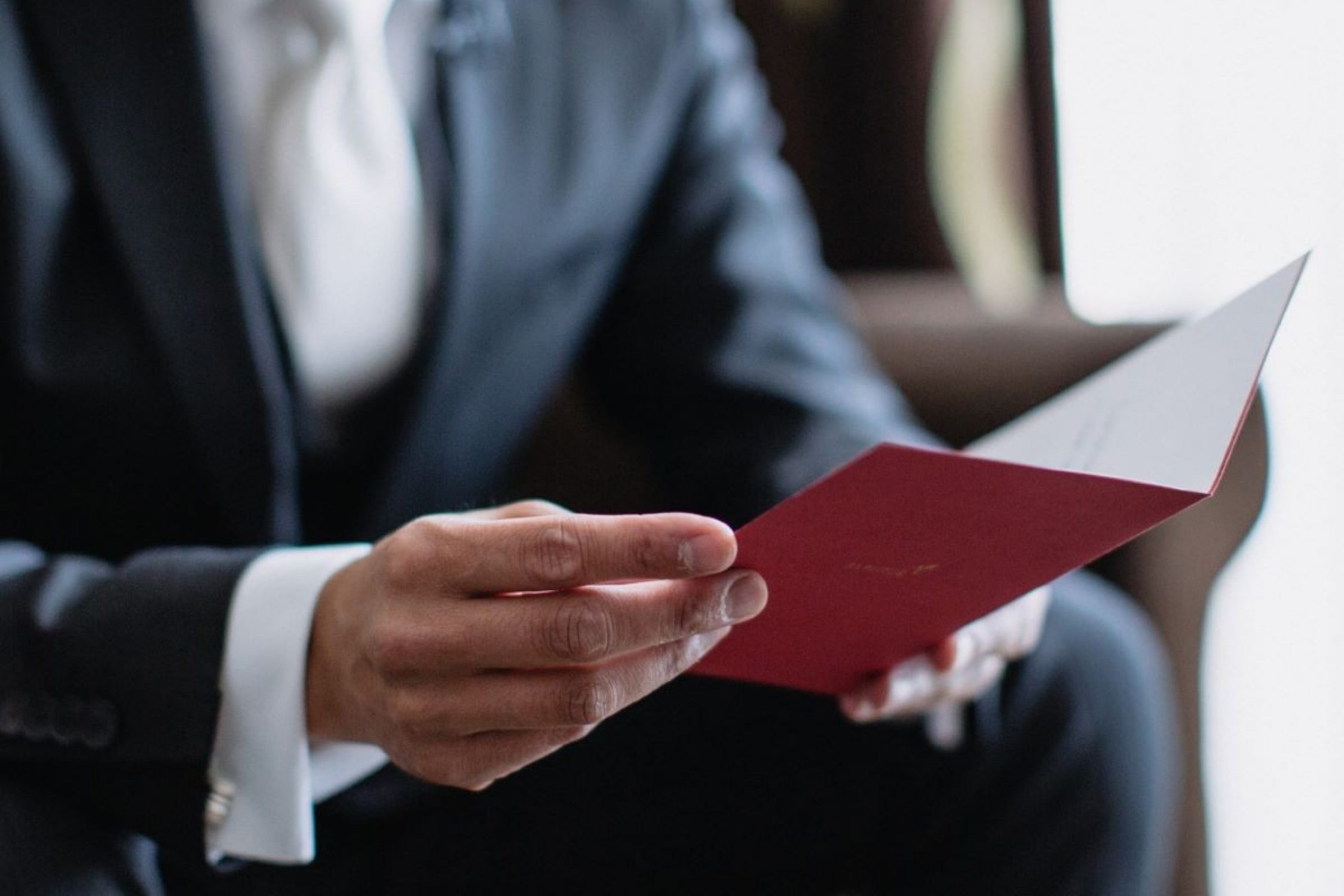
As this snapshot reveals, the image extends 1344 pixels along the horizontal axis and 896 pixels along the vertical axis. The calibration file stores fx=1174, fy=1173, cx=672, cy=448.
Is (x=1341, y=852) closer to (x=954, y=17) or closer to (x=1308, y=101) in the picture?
(x=1308, y=101)

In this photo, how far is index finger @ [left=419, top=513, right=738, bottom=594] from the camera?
0.38m

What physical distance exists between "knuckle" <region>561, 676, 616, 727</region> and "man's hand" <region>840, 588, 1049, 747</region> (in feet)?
0.66

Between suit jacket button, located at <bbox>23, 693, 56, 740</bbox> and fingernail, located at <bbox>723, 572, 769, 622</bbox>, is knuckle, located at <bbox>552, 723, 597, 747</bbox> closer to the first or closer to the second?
fingernail, located at <bbox>723, 572, 769, 622</bbox>

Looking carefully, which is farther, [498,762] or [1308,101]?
[1308,101]

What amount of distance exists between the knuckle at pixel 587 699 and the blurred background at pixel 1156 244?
0.68 m

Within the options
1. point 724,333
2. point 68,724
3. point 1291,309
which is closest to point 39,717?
point 68,724

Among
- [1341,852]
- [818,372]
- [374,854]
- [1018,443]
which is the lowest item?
[1341,852]

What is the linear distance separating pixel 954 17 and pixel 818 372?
99 cm

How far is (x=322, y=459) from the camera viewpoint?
2.53 feet

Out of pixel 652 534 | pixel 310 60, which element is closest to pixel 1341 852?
pixel 652 534

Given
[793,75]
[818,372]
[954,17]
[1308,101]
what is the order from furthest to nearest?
[793,75]
[954,17]
[1308,101]
[818,372]

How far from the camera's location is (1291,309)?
1.10 metres

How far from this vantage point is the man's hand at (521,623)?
388mm

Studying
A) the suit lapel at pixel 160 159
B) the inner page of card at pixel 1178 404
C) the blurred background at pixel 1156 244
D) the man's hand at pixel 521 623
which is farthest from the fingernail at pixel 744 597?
the blurred background at pixel 1156 244
